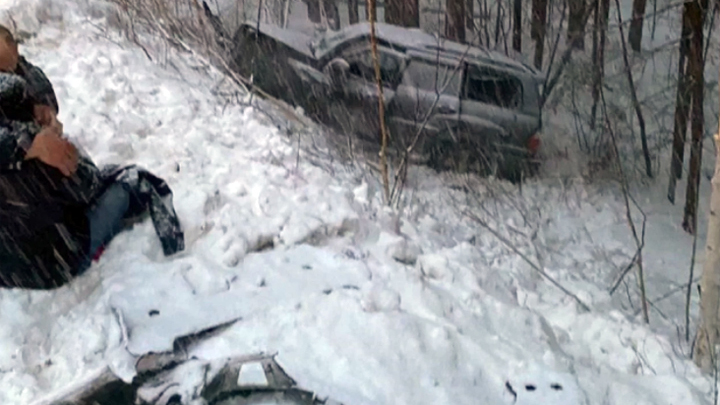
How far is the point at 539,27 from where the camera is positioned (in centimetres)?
1498

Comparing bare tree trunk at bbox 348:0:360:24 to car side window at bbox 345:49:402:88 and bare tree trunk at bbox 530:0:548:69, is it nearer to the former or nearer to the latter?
bare tree trunk at bbox 530:0:548:69

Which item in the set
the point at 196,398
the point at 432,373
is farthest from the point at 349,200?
the point at 196,398

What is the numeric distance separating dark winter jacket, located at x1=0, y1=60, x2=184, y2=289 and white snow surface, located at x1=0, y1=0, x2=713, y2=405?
0.15 metres

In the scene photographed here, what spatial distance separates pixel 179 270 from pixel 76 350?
2.45ft

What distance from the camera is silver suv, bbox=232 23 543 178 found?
8.34 m

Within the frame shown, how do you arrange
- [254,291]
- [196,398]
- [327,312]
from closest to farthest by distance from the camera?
[196,398]
[327,312]
[254,291]

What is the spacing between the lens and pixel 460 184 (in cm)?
832

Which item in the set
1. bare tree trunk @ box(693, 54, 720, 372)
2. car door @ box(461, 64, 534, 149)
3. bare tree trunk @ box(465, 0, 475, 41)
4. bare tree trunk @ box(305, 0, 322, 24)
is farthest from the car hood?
bare tree trunk @ box(305, 0, 322, 24)

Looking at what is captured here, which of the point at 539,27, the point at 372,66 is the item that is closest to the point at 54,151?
the point at 372,66

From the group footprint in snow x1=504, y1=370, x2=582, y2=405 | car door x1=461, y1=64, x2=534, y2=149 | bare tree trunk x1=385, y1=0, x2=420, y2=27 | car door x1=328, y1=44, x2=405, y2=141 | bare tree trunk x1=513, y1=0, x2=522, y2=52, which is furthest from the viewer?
bare tree trunk x1=513, y1=0, x2=522, y2=52

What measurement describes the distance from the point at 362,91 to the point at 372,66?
0.31 metres

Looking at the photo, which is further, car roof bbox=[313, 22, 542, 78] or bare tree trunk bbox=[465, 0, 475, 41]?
bare tree trunk bbox=[465, 0, 475, 41]

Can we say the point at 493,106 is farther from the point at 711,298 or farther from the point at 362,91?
the point at 711,298

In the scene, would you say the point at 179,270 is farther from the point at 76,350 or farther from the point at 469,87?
the point at 469,87
